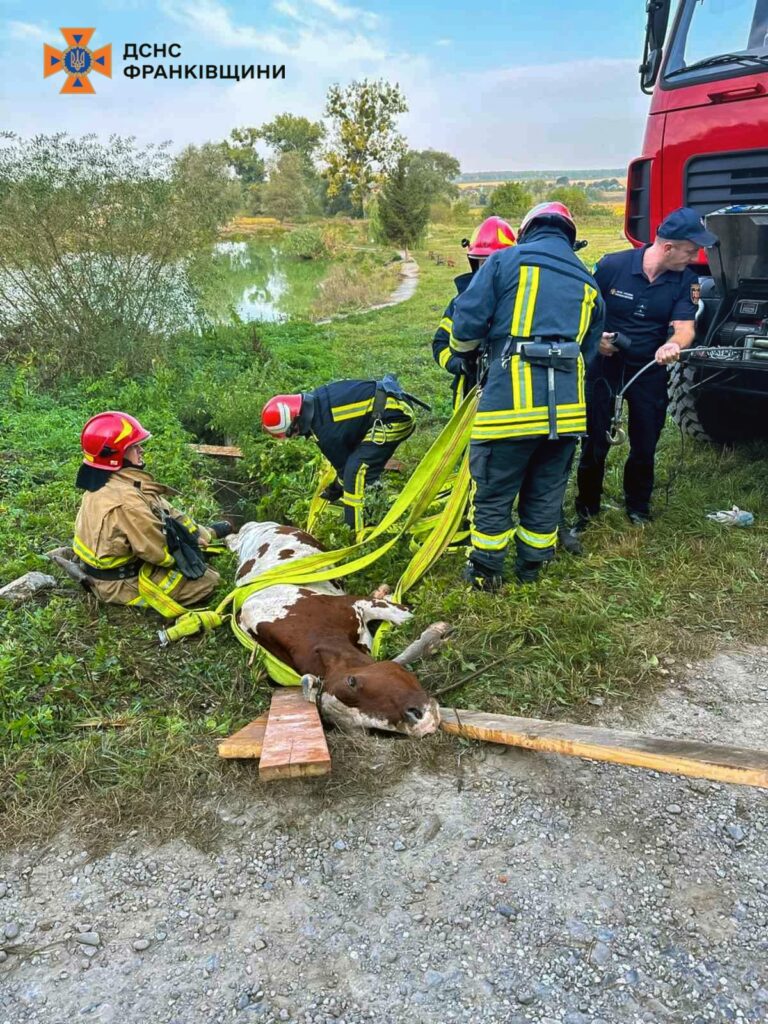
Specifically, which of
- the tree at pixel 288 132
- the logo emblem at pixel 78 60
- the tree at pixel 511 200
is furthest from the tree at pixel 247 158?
the logo emblem at pixel 78 60

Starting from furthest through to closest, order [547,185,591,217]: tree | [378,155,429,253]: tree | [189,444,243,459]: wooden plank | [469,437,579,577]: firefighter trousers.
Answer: [547,185,591,217]: tree
[378,155,429,253]: tree
[189,444,243,459]: wooden plank
[469,437,579,577]: firefighter trousers

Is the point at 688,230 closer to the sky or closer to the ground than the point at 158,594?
closer to the sky

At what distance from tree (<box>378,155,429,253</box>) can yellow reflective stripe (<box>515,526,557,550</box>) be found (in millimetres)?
27244

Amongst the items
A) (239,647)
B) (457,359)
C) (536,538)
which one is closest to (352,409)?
(457,359)

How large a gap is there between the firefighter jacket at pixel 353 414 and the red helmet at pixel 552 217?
1313 mm

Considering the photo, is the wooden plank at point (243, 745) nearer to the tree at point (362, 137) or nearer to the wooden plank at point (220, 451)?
the wooden plank at point (220, 451)

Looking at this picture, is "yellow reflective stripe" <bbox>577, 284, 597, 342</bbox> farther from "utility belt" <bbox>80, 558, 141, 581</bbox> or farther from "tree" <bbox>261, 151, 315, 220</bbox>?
"tree" <bbox>261, 151, 315, 220</bbox>

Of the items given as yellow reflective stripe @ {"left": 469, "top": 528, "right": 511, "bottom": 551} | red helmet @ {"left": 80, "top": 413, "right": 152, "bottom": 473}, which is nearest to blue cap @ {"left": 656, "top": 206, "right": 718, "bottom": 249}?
yellow reflective stripe @ {"left": 469, "top": 528, "right": 511, "bottom": 551}

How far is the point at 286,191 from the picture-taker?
41094 mm

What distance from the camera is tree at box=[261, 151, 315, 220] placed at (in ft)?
135

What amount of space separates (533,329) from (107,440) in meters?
2.28

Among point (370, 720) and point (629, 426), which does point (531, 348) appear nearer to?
point (629, 426)

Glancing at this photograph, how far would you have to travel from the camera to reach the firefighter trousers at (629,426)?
4379 mm

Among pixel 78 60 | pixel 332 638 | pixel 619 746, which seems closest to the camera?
pixel 619 746
